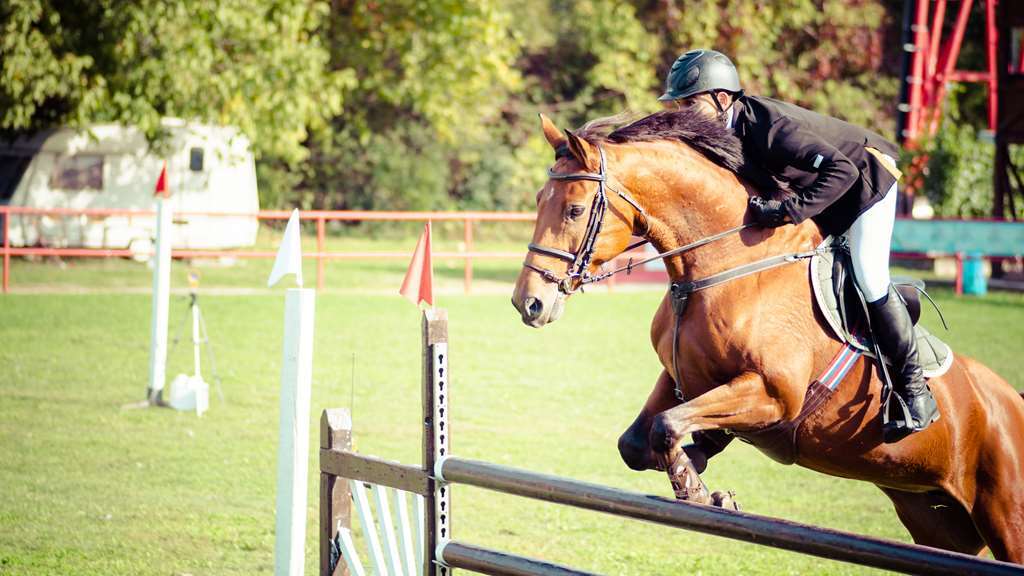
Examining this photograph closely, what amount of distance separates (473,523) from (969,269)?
15.7 meters

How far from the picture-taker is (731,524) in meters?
2.94

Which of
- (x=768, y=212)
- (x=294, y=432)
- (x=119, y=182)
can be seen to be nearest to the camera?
(x=294, y=432)

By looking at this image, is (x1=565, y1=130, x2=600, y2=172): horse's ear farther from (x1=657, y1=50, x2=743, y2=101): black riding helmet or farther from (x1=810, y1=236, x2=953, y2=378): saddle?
(x1=810, y1=236, x2=953, y2=378): saddle

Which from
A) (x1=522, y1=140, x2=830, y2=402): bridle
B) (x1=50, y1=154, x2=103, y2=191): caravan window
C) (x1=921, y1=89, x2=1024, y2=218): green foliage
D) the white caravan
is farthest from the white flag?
(x1=921, y1=89, x2=1024, y2=218): green foliage

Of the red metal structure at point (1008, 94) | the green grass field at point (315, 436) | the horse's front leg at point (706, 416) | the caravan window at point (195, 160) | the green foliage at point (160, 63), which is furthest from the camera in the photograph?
the caravan window at point (195, 160)

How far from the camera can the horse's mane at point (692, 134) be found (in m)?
4.37

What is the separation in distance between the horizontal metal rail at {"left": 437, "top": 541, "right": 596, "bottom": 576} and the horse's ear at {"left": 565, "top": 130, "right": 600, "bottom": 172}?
56.3 inches

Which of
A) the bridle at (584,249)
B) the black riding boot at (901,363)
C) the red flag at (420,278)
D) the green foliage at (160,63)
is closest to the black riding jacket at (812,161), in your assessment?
the black riding boot at (901,363)

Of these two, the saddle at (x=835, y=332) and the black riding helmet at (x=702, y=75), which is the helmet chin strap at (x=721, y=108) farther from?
the saddle at (x=835, y=332)

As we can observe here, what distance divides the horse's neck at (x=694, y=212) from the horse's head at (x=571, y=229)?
171 mm

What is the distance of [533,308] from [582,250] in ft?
1.02

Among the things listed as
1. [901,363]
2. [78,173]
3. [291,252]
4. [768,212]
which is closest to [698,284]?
[768,212]

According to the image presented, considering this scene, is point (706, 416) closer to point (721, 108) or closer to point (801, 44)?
point (721, 108)

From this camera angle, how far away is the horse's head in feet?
12.6
